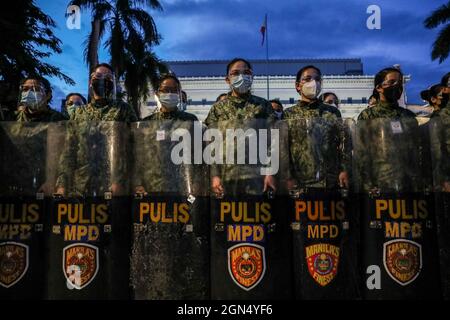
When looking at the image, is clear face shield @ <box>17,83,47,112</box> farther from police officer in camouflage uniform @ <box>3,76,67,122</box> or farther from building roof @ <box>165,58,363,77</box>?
building roof @ <box>165,58,363,77</box>

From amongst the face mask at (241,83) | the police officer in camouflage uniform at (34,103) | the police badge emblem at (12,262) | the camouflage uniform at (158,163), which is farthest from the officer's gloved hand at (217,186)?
the police officer in camouflage uniform at (34,103)

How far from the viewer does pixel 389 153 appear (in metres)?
3.51

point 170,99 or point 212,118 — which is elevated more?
point 170,99

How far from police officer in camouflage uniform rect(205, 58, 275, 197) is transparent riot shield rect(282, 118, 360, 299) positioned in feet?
0.90

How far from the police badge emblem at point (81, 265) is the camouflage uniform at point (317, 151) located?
1.74m

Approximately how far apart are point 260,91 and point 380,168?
50431 millimetres

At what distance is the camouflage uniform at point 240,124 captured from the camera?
352 centimetres

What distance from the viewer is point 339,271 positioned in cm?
345

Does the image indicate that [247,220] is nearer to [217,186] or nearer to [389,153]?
[217,186]

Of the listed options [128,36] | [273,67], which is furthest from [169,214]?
[273,67]

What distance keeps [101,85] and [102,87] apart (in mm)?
21

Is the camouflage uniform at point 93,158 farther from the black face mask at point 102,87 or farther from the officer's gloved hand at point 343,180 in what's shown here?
the officer's gloved hand at point 343,180
